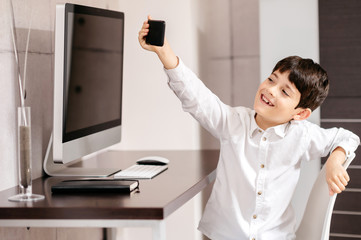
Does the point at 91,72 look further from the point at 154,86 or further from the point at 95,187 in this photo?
the point at 154,86

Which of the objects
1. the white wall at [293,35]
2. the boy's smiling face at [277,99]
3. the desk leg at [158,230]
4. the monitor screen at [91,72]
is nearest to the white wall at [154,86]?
the white wall at [293,35]

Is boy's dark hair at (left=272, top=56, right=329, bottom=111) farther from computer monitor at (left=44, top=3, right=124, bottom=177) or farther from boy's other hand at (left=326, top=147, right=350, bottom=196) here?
computer monitor at (left=44, top=3, right=124, bottom=177)

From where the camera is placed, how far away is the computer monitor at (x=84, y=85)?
200 cm

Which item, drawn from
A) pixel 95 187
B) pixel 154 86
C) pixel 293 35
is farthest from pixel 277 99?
pixel 154 86

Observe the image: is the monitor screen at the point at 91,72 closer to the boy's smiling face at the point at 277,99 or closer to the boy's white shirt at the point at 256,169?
the boy's white shirt at the point at 256,169

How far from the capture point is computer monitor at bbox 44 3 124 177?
6.56ft

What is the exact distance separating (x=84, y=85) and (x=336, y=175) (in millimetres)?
998

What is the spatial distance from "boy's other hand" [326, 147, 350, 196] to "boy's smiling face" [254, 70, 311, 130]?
243 millimetres

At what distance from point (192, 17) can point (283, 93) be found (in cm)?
160

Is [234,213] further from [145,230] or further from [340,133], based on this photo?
[145,230]

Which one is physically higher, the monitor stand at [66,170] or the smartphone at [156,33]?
the smartphone at [156,33]

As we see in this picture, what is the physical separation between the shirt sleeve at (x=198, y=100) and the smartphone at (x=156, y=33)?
114mm

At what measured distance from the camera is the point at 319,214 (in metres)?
2.05

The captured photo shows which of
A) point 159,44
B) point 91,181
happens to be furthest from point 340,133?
point 91,181
